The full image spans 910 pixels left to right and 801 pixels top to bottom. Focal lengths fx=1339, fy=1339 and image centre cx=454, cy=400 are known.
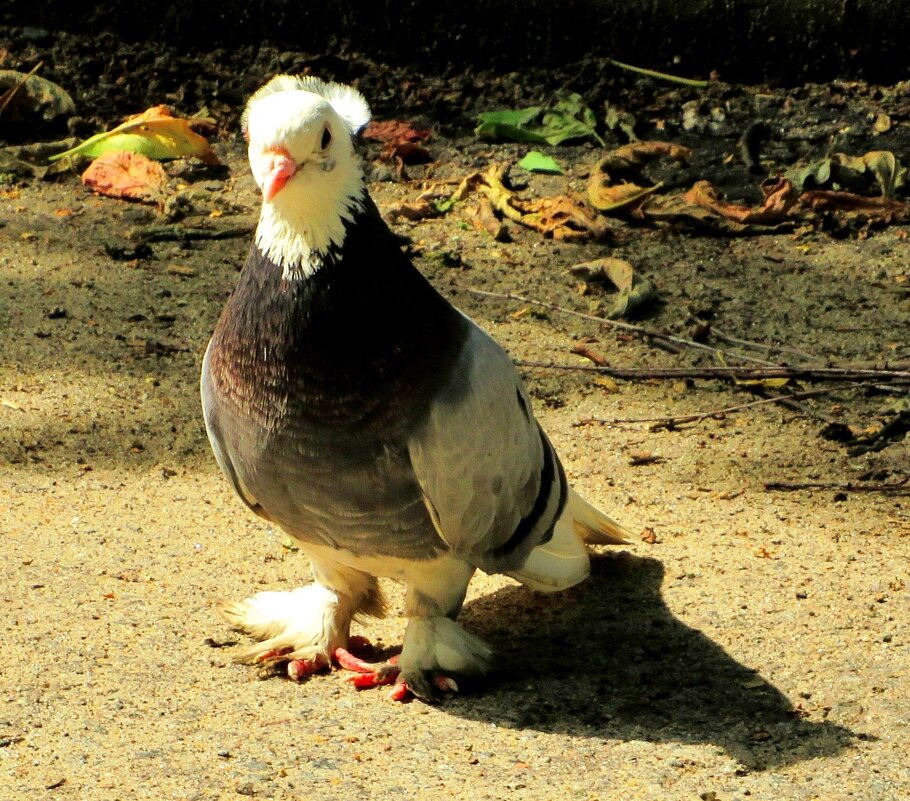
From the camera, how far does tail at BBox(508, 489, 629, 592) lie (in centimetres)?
364

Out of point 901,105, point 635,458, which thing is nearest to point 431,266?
point 635,458

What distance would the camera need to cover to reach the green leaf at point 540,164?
649 cm

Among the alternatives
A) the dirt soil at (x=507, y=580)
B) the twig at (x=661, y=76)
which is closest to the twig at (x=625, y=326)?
the dirt soil at (x=507, y=580)

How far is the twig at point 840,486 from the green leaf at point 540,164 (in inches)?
104

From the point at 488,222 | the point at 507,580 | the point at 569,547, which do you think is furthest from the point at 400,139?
the point at 569,547

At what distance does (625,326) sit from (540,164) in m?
1.75

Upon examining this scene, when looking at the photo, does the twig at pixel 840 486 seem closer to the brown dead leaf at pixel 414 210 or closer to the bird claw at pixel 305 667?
the bird claw at pixel 305 667

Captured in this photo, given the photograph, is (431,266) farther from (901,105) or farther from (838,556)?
(901,105)

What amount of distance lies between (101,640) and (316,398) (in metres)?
0.97

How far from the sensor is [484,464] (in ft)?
10.7

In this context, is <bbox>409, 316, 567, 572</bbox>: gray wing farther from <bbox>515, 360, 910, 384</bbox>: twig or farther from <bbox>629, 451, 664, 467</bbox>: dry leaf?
<bbox>515, 360, 910, 384</bbox>: twig

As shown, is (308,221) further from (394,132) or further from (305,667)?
(394,132)

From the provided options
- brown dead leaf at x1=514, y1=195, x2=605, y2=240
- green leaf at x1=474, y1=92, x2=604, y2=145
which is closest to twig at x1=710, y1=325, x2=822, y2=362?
brown dead leaf at x1=514, y1=195, x2=605, y2=240

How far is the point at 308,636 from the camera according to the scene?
3.53m
